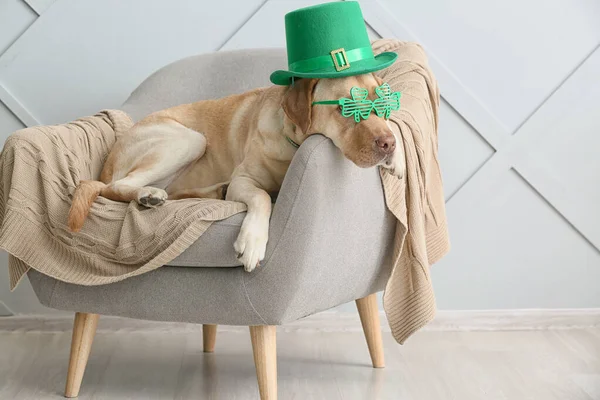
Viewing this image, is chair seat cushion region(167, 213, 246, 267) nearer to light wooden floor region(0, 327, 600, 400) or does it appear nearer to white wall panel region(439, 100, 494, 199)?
light wooden floor region(0, 327, 600, 400)

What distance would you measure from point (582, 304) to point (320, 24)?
1867mm

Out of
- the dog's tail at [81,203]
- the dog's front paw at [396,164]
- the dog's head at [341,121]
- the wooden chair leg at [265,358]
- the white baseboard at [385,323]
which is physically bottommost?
the white baseboard at [385,323]

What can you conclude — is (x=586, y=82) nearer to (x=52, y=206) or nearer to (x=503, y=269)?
(x=503, y=269)

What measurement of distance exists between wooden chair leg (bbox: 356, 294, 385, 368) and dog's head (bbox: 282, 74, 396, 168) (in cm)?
79

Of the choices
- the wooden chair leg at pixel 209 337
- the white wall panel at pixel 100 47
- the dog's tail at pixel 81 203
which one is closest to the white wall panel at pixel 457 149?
the white wall panel at pixel 100 47

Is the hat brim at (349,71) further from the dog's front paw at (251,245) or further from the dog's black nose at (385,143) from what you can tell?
the dog's front paw at (251,245)

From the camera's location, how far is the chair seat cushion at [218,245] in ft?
6.86

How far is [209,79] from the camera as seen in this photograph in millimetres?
2980

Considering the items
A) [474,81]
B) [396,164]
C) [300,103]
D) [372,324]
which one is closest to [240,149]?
[300,103]

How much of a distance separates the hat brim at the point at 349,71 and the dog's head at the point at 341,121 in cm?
3

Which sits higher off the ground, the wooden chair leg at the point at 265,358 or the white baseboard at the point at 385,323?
the wooden chair leg at the point at 265,358

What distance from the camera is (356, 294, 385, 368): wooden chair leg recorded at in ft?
8.86

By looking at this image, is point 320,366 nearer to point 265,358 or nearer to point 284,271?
point 265,358

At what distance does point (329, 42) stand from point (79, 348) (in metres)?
1.20
